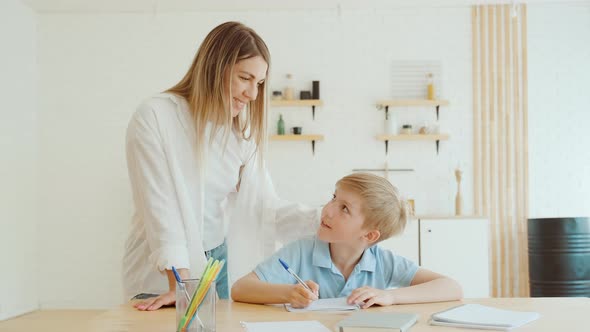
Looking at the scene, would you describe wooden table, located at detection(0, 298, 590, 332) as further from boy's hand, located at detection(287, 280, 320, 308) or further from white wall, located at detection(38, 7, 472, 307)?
white wall, located at detection(38, 7, 472, 307)

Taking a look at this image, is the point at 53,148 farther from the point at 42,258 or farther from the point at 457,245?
the point at 457,245

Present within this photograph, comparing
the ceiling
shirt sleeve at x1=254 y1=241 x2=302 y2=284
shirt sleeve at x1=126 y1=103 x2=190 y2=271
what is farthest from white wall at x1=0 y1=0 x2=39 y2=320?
shirt sleeve at x1=254 y1=241 x2=302 y2=284

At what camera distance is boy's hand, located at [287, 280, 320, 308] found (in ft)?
5.38

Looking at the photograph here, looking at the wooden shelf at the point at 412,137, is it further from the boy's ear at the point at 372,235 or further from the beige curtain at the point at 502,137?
the boy's ear at the point at 372,235

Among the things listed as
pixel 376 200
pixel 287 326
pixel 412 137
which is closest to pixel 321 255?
pixel 376 200

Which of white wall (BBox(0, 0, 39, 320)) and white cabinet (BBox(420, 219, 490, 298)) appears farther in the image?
white wall (BBox(0, 0, 39, 320))

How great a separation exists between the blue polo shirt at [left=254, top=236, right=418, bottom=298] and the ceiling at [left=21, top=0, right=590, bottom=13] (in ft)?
12.6

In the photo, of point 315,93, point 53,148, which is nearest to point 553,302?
point 315,93

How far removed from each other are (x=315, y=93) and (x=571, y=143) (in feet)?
7.40

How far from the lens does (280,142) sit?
225 inches

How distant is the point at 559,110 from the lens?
5.68 metres

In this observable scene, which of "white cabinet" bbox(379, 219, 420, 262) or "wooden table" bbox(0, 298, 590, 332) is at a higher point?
"wooden table" bbox(0, 298, 590, 332)

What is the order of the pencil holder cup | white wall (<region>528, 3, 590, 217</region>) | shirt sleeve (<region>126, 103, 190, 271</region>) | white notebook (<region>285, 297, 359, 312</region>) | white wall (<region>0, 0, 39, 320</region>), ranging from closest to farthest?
the pencil holder cup, white notebook (<region>285, 297, 359, 312</region>), shirt sleeve (<region>126, 103, 190, 271</region>), white wall (<region>0, 0, 39, 320</region>), white wall (<region>528, 3, 590, 217</region>)

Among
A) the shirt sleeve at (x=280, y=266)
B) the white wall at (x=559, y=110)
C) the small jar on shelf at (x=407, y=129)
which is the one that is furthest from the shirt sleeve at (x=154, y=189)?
the white wall at (x=559, y=110)
